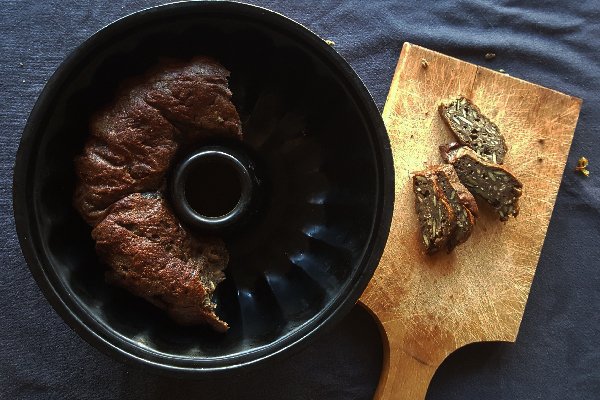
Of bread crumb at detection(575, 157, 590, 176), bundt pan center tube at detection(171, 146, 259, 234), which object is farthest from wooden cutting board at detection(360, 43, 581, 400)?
bundt pan center tube at detection(171, 146, 259, 234)

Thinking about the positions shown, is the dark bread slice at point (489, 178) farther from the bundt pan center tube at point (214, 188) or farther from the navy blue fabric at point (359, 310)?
the bundt pan center tube at point (214, 188)

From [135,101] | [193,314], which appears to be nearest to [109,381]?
[193,314]

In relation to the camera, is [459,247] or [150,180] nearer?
[150,180]

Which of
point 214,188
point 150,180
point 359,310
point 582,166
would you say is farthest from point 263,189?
point 582,166

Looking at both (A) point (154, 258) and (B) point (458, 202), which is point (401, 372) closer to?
(B) point (458, 202)

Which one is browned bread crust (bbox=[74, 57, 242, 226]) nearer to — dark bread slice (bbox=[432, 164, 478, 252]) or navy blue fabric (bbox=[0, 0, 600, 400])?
navy blue fabric (bbox=[0, 0, 600, 400])

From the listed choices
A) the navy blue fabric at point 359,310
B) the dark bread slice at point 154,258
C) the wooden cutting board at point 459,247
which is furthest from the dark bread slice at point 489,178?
the dark bread slice at point 154,258

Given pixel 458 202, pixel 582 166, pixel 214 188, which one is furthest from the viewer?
pixel 582 166
